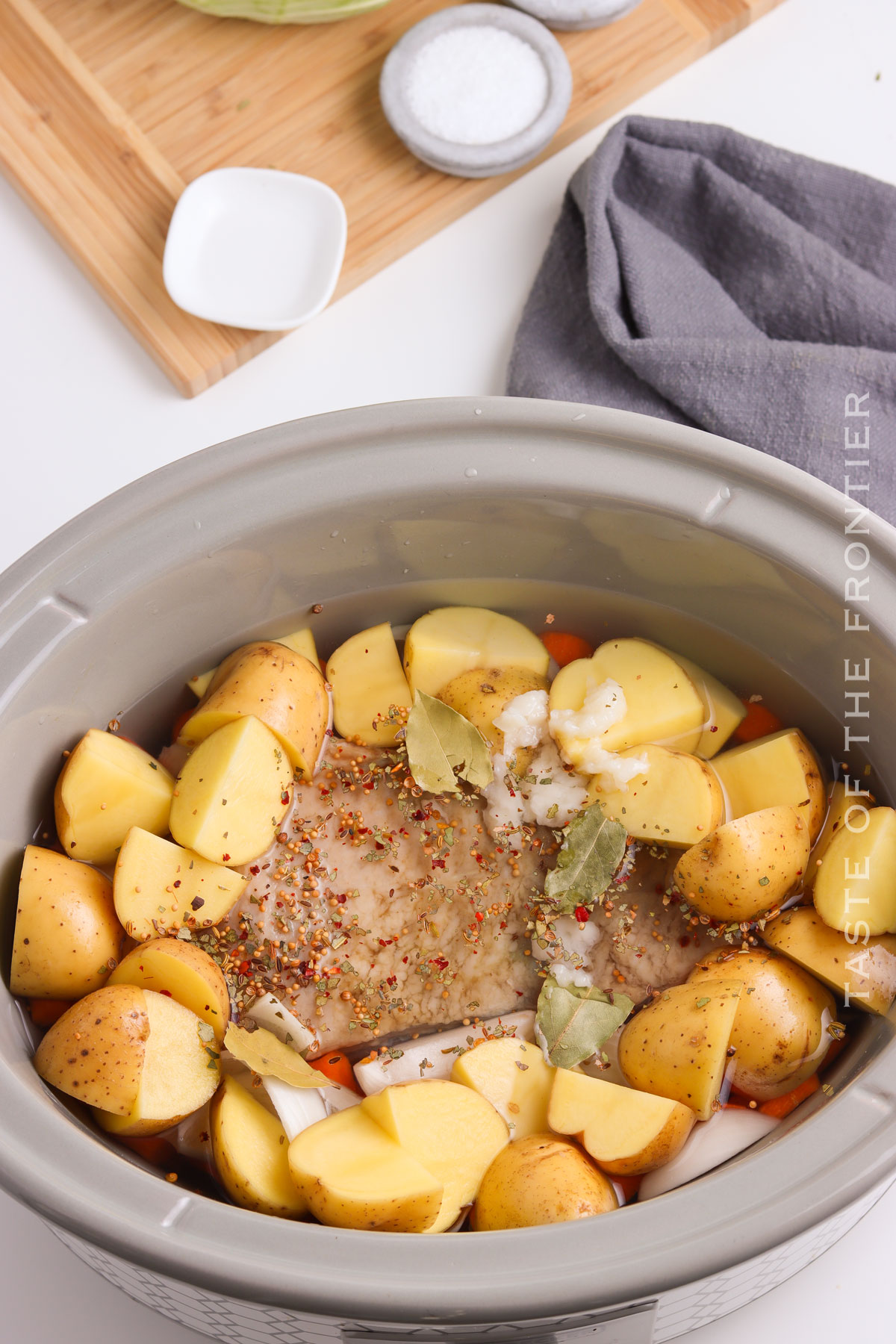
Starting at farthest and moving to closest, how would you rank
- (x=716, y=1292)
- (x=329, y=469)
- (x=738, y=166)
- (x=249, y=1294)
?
(x=738, y=166)
(x=329, y=469)
(x=716, y=1292)
(x=249, y=1294)

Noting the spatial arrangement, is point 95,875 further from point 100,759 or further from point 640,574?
point 640,574

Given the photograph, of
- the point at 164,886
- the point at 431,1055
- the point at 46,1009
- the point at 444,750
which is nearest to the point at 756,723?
the point at 444,750

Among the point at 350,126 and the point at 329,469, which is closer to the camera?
the point at 329,469

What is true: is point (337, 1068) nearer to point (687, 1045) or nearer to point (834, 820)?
point (687, 1045)

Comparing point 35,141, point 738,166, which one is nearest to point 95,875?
point 35,141

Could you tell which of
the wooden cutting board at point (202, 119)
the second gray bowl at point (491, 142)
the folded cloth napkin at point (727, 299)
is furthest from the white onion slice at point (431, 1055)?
the second gray bowl at point (491, 142)
